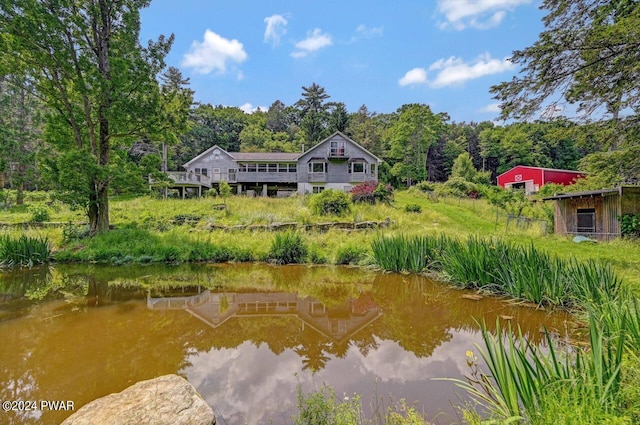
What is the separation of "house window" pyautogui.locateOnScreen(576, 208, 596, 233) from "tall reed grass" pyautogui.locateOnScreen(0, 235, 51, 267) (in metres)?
21.9

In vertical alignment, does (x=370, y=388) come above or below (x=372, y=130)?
below

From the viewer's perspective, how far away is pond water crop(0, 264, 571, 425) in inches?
137

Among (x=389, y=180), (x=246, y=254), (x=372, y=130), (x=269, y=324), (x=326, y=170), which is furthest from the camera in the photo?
(x=372, y=130)

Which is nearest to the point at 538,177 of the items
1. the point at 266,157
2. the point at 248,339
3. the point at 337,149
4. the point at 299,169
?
the point at 337,149

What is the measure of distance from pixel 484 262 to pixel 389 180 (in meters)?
37.8

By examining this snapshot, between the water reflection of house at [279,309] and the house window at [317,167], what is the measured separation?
85.5 feet

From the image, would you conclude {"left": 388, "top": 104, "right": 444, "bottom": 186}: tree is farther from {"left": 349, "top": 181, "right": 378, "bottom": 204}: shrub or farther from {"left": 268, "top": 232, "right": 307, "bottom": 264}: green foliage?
{"left": 268, "top": 232, "right": 307, "bottom": 264}: green foliage

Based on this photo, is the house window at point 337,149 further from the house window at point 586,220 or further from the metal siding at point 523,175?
the house window at point 586,220

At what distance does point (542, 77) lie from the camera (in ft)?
28.3

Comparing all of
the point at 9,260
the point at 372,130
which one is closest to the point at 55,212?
the point at 9,260

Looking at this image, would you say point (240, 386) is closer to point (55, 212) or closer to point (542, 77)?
point (542, 77)

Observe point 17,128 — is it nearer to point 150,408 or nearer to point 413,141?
point 150,408

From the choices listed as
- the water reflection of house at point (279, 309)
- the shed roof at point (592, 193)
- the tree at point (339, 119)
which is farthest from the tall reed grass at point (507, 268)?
the tree at point (339, 119)

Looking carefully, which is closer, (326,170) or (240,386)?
(240,386)
